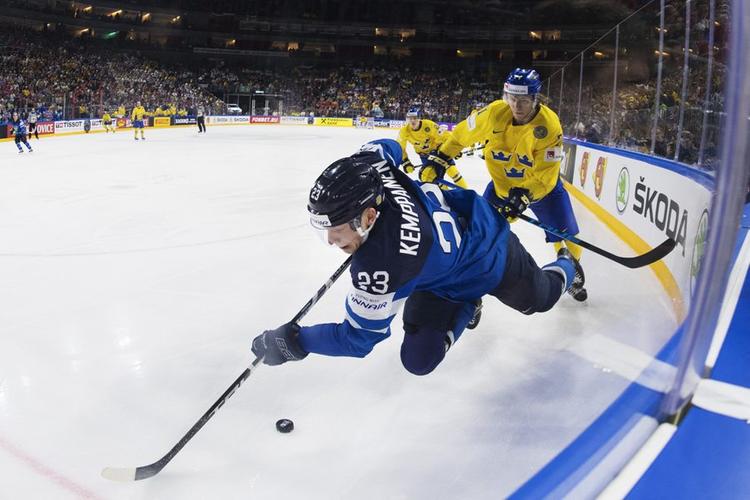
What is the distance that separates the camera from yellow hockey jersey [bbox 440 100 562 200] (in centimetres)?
353

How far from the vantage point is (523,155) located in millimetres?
3609

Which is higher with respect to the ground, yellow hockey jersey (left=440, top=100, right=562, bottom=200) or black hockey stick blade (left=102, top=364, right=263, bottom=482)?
yellow hockey jersey (left=440, top=100, right=562, bottom=200)

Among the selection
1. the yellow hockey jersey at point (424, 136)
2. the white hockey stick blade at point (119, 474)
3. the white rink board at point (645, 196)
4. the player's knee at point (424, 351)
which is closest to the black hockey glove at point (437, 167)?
the white rink board at point (645, 196)

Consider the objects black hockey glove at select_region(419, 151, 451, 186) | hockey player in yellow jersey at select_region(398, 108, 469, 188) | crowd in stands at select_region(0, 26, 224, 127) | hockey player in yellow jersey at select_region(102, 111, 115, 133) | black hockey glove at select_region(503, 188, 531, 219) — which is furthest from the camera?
crowd in stands at select_region(0, 26, 224, 127)

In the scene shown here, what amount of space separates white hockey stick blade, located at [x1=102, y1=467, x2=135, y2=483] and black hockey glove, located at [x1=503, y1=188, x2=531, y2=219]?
2407 millimetres

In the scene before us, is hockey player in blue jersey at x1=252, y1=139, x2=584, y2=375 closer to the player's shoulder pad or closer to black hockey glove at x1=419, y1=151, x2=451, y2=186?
the player's shoulder pad

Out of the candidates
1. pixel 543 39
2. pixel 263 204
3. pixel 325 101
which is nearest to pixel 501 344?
pixel 263 204

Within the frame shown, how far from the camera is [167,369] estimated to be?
270cm

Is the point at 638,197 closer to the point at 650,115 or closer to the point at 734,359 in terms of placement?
the point at 650,115

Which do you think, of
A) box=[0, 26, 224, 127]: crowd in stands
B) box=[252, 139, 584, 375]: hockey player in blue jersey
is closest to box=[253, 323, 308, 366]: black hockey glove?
box=[252, 139, 584, 375]: hockey player in blue jersey

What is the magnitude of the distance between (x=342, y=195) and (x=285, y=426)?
1009 millimetres

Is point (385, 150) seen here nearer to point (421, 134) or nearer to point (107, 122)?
point (421, 134)

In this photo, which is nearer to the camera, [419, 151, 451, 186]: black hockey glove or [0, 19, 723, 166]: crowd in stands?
[419, 151, 451, 186]: black hockey glove

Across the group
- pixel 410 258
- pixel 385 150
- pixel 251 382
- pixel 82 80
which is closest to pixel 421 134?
pixel 385 150
